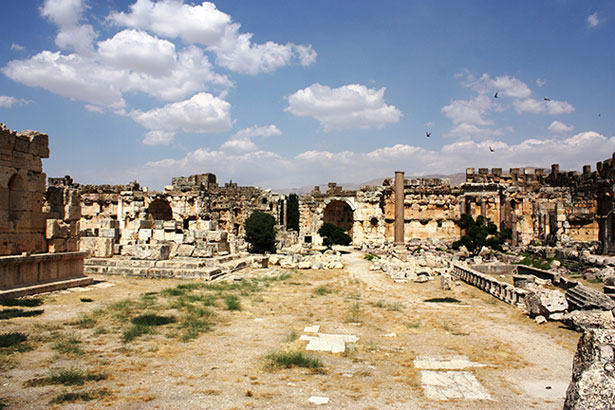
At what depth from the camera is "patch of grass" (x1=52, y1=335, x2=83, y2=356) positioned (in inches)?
229

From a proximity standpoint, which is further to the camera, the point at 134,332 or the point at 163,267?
the point at 163,267

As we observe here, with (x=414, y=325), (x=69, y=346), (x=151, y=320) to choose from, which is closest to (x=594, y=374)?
(x=414, y=325)

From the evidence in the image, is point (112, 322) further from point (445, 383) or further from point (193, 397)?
point (445, 383)

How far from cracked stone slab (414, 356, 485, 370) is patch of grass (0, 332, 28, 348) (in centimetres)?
562

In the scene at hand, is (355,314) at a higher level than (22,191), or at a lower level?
lower

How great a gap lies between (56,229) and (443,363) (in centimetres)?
984

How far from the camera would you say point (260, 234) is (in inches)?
997

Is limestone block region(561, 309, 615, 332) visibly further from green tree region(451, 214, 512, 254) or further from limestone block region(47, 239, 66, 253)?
green tree region(451, 214, 512, 254)

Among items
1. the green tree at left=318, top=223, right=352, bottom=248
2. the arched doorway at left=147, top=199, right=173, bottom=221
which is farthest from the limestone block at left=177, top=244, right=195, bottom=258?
the green tree at left=318, top=223, right=352, bottom=248

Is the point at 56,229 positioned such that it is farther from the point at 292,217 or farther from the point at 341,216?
the point at 292,217

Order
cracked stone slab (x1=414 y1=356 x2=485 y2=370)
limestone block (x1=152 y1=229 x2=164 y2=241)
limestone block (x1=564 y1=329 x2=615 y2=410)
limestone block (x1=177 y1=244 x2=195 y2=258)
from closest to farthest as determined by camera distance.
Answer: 1. limestone block (x1=564 y1=329 x2=615 y2=410)
2. cracked stone slab (x1=414 y1=356 x2=485 y2=370)
3. limestone block (x1=177 y1=244 x2=195 y2=258)
4. limestone block (x1=152 y1=229 x2=164 y2=241)

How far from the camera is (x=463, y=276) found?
1522 cm

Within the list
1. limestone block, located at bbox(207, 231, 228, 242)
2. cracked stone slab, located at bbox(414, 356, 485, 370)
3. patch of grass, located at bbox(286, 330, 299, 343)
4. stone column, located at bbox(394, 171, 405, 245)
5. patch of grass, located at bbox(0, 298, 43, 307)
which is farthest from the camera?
stone column, located at bbox(394, 171, 405, 245)

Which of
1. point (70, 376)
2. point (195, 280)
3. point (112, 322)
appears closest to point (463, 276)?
point (195, 280)
